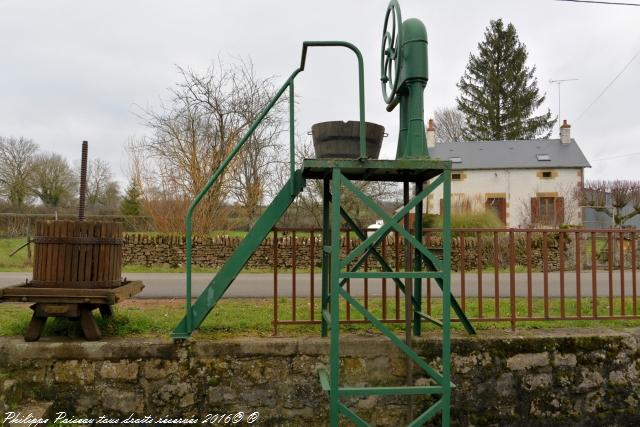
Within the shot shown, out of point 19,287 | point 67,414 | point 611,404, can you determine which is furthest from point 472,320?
point 19,287

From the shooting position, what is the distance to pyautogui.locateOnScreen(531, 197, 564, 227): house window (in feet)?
68.4

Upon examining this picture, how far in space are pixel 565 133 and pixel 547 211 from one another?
822 centimetres

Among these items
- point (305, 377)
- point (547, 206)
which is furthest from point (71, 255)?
point (547, 206)

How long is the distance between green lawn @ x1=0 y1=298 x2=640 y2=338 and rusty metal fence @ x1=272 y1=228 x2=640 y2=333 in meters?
0.06

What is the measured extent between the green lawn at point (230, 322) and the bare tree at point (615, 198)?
15.5 m

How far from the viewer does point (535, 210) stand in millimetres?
24969

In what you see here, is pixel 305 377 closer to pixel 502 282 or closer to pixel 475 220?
pixel 502 282

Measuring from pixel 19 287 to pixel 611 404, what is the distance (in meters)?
5.81

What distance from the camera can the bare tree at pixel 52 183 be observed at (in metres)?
31.2

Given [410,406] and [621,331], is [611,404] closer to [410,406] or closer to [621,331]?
[621,331]

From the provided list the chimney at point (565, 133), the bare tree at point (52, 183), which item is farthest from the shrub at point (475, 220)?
the bare tree at point (52, 183)

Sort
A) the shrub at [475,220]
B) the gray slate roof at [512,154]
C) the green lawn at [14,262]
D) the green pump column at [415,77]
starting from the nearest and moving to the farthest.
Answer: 1. the green pump column at [415,77]
2. the green lawn at [14,262]
3. the shrub at [475,220]
4. the gray slate roof at [512,154]

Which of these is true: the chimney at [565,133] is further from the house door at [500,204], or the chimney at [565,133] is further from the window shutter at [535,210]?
the house door at [500,204]

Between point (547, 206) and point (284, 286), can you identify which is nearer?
point (284, 286)
